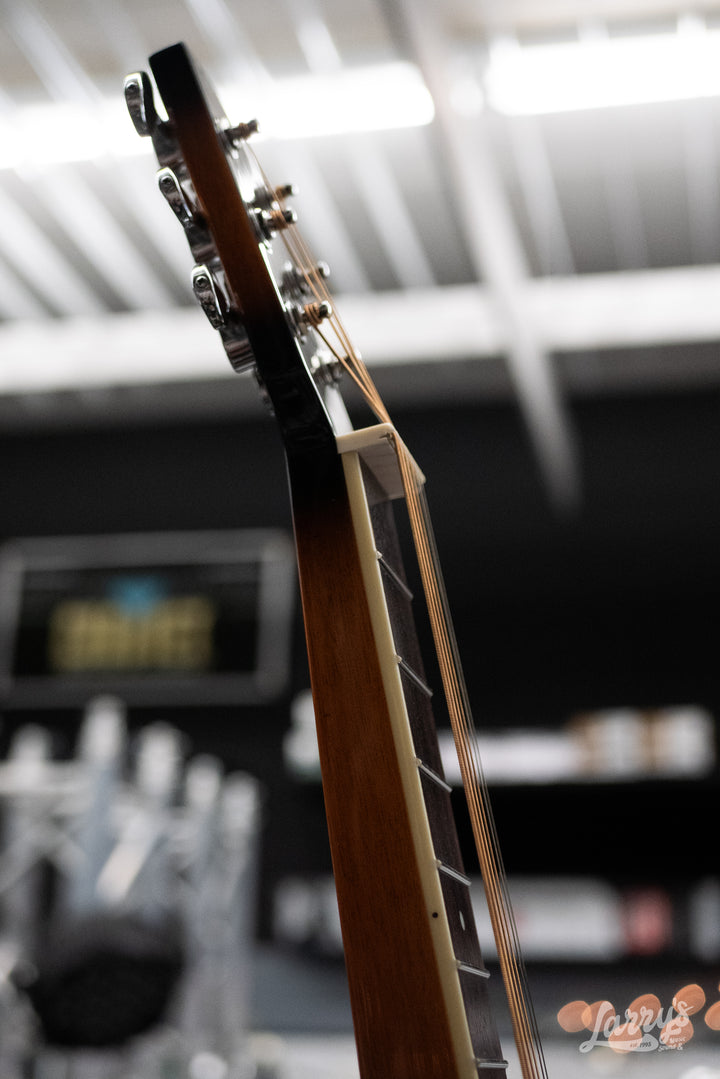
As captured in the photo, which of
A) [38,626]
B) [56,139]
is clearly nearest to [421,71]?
[56,139]

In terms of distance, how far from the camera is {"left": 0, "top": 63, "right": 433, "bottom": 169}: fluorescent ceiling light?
12.6 feet

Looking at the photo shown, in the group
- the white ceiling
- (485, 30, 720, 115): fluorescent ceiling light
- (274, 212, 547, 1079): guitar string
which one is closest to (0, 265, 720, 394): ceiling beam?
the white ceiling

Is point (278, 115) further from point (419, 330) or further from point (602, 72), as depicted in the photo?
point (419, 330)

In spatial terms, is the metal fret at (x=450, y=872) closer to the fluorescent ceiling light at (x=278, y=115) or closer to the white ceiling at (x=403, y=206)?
the white ceiling at (x=403, y=206)

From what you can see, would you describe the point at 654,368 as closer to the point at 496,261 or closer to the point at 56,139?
the point at 496,261

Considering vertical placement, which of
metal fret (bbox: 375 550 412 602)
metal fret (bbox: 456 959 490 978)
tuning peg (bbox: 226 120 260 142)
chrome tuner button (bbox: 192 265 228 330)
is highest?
tuning peg (bbox: 226 120 260 142)

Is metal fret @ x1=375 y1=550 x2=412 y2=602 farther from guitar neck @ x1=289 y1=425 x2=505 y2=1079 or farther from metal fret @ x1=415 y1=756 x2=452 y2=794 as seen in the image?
metal fret @ x1=415 y1=756 x2=452 y2=794

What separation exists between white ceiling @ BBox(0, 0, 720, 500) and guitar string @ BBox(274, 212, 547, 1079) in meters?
2.55

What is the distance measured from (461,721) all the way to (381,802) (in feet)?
0.49

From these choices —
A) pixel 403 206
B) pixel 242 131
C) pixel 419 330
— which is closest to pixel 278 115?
pixel 403 206

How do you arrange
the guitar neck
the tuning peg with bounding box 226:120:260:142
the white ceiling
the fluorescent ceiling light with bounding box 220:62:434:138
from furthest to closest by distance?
the fluorescent ceiling light with bounding box 220:62:434:138 < the white ceiling < the tuning peg with bounding box 226:120:260:142 < the guitar neck

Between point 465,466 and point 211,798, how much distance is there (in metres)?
2.43

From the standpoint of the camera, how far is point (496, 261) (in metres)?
4.21

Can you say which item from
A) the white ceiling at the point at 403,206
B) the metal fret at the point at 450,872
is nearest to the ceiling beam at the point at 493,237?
the white ceiling at the point at 403,206
